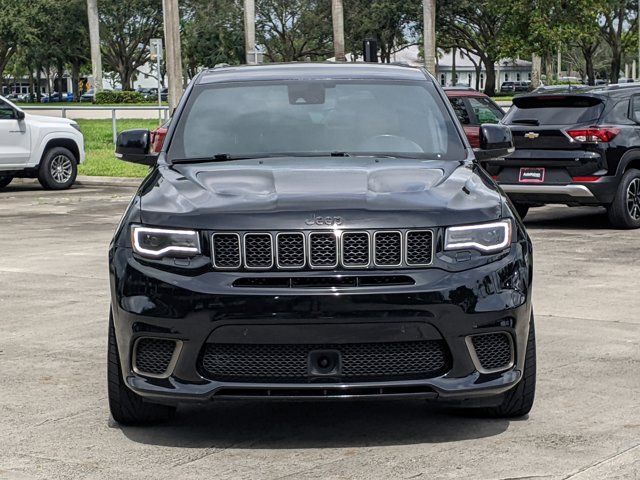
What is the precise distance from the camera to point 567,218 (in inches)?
642

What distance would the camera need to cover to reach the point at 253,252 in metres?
5.28

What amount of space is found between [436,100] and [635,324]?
256 centimetres

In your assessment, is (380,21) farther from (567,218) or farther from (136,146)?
(136,146)

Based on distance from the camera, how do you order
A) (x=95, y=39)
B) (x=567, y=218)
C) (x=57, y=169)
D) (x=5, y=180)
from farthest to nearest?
(x=95, y=39), (x=5, y=180), (x=57, y=169), (x=567, y=218)

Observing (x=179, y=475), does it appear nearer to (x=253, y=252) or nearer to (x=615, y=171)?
(x=253, y=252)

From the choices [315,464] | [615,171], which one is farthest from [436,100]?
[615,171]

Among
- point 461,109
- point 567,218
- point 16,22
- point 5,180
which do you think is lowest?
point 567,218

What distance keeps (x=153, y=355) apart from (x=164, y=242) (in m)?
0.47

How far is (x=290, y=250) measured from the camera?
5.27m

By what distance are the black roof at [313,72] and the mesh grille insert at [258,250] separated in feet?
6.41

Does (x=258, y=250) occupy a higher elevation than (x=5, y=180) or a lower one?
higher

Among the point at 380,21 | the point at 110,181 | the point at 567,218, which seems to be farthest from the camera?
the point at 380,21

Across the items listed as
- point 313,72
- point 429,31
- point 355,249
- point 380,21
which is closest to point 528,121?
point 313,72

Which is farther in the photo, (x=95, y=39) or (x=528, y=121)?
(x=95, y=39)
